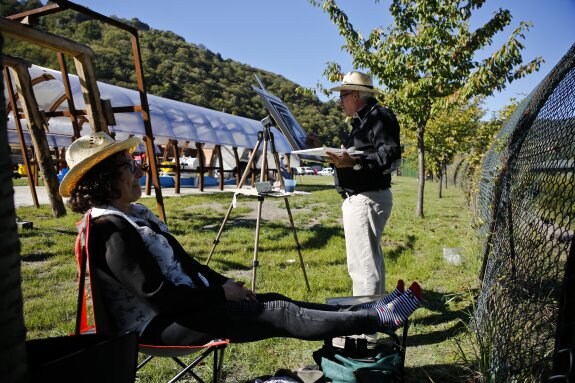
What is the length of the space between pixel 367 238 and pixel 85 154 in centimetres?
202

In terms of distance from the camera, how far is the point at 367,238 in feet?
9.98

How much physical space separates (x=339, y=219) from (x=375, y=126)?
274 inches

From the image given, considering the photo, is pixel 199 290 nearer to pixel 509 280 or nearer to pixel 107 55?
pixel 509 280

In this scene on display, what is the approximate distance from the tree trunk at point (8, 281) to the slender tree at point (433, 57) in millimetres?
8313

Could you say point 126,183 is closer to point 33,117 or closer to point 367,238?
point 367,238

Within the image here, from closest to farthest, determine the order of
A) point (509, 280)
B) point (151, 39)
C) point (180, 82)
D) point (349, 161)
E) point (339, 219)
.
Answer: point (509, 280), point (349, 161), point (339, 219), point (180, 82), point (151, 39)

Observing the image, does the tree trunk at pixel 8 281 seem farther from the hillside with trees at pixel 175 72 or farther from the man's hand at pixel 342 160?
the hillside with trees at pixel 175 72

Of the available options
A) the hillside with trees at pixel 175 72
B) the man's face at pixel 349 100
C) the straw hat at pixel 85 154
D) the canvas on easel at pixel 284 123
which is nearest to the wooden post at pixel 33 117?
the canvas on easel at pixel 284 123

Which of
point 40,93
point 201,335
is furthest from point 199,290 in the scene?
point 40,93

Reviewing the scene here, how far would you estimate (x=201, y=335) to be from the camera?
1862 mm

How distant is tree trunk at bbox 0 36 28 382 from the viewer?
0.77 metres

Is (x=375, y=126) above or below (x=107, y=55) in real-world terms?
below

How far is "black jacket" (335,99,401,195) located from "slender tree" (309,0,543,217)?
5.67 meters

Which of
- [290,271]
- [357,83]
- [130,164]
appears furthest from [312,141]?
[130,164]
